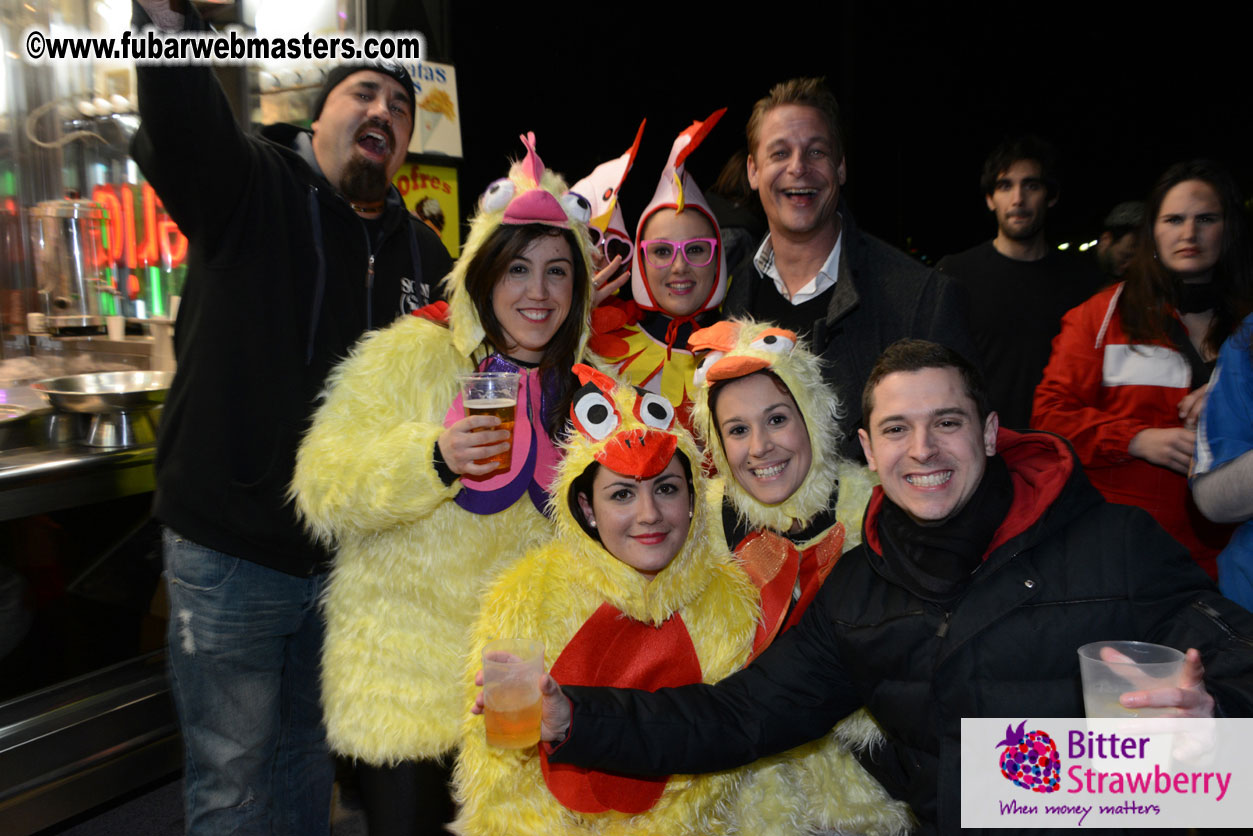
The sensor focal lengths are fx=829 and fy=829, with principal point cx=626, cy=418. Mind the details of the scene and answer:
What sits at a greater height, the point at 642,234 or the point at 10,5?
the point at 10,5

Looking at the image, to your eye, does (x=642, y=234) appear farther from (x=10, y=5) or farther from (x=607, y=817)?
(x=10, y=5)

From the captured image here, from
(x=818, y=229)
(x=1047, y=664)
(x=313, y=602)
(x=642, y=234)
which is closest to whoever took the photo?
(x=1047, y=664)

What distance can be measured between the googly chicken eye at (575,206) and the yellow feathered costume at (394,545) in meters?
0.47

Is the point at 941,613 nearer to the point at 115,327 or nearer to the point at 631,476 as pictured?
the point at 631,476

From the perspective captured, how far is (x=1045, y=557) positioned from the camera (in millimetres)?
1564

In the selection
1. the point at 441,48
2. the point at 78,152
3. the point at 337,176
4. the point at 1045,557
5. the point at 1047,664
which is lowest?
the point at 1047,664

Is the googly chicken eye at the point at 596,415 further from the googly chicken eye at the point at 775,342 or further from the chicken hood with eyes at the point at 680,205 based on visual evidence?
the chicken hood with eyes at the point at 680,205

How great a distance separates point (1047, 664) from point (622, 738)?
0.80 metres

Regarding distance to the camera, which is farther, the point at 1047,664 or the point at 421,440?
the point at 421,440

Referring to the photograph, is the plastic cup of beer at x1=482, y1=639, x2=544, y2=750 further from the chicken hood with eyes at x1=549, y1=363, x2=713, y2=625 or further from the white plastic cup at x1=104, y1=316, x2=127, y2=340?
the white plastic cup at x1=104, y1=316, x2=127, y2=340

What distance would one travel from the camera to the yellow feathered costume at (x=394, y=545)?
1.81 m

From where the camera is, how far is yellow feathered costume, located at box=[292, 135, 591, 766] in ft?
5.94

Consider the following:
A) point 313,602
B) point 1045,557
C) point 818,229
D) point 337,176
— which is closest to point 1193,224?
point 818,229

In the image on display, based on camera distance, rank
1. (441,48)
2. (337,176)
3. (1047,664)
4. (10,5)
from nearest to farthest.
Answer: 1. (1047,664)
2. (337,176)
3. (10,5)
4. (441,48)
